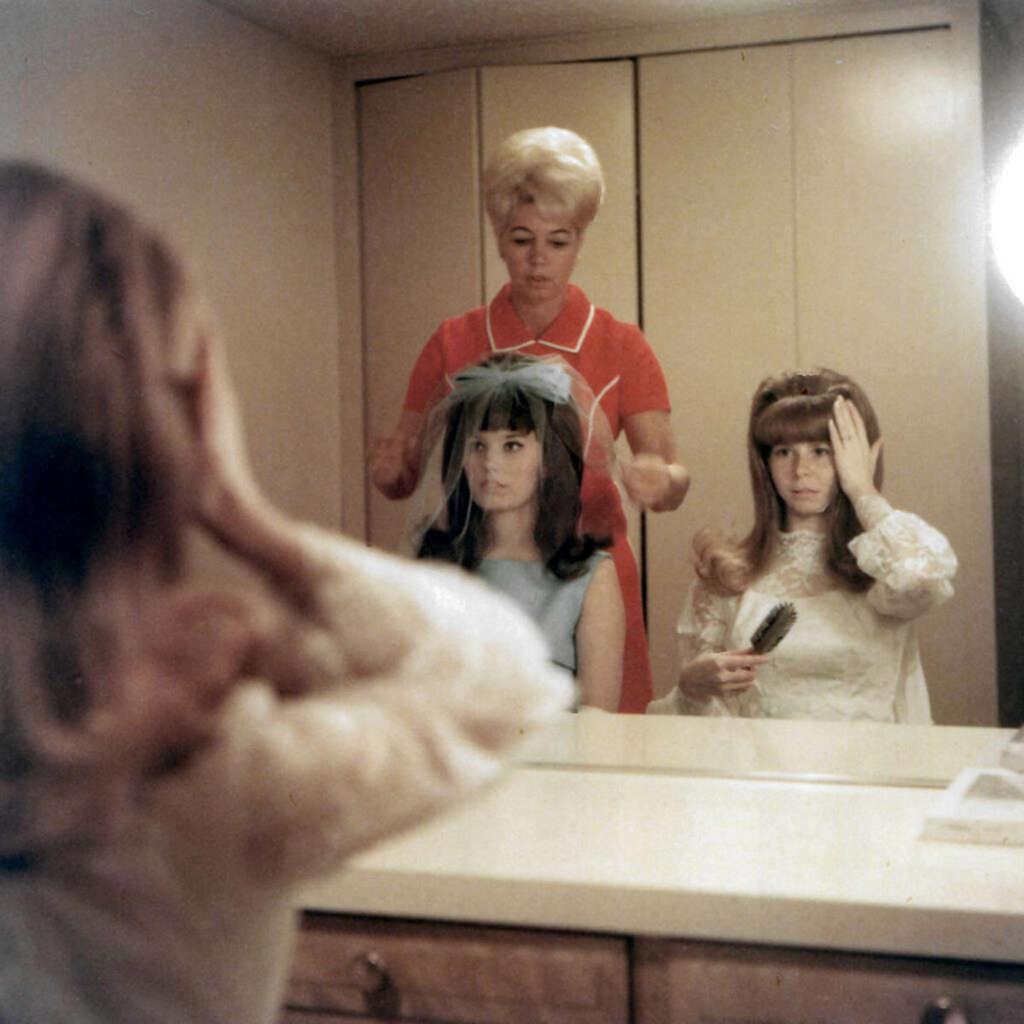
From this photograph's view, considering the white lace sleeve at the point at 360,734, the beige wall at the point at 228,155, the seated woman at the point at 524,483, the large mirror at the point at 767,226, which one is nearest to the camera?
the white lace sleeve at the point at 360,734

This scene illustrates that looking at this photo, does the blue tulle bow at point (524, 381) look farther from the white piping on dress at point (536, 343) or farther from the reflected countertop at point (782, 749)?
the reflected countertop at point (782, 749)

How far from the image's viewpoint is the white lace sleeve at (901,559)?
32.4 inches

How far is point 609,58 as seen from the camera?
72 cm

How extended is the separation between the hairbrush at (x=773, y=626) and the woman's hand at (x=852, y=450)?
0.09 meters

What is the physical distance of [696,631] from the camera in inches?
31.7

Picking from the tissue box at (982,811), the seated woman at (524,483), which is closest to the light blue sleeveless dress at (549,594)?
the seated woman at (524,483)

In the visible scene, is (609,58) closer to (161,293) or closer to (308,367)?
(308,367)

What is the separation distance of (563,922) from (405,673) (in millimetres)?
411

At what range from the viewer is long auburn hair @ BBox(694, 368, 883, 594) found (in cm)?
79

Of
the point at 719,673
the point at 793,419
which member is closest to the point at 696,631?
the point at 719,673

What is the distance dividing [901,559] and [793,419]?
4.9 inches

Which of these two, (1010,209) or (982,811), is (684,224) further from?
(982,811)

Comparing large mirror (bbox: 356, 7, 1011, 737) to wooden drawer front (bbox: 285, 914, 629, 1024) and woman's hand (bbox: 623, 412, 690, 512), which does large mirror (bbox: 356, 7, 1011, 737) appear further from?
wooden drawer front (bbox: 285, 914, 629, 1024)

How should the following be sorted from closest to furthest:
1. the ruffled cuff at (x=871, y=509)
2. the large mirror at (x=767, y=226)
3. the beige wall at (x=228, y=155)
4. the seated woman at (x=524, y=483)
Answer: the beige wall at (x=228, y=155)
the seated woman at (x=524, y=483)
the large mirror at (x=767, y=226)
the ruffled cuff at (x=871, y=509)
